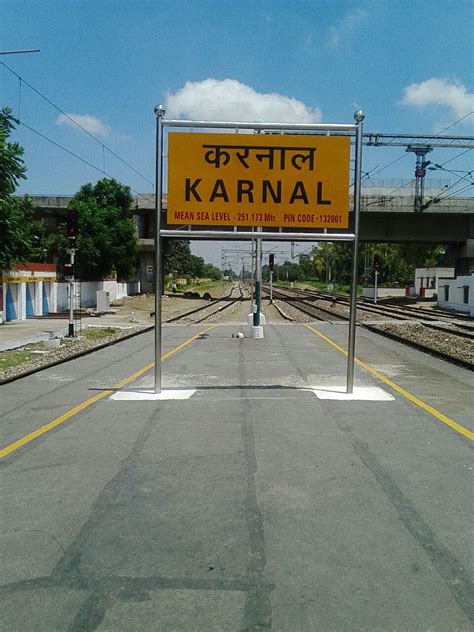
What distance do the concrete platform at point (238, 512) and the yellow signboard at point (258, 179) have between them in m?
2.97

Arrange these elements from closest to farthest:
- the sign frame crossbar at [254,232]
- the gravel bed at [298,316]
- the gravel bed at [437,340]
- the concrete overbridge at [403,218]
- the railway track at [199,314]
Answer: the sign frame crossbar at [254,232], the gravel bed at [437,340], the railway track at [199,314], the gravel bed at [298,316], the concrete overbridge at [403,218]

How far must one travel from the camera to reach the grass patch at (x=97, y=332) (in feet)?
71.6

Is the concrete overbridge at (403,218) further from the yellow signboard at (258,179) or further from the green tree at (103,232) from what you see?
the yellow signboard at (258,179)

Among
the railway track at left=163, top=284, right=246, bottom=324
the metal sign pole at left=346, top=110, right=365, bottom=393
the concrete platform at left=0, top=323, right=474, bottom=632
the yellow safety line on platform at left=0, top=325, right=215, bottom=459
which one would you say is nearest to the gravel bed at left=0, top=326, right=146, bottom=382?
the yellow safety line on platform at left=0, top=325, right=215, bottom=459

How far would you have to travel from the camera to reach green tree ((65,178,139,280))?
4381 centimetres

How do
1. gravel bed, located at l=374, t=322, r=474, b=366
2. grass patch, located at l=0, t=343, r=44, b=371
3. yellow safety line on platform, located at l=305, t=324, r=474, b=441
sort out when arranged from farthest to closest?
gravel bed, located at l=374, t=322, r=474, b=366
grass patch, located at l=0, t=343, r=44, b=371
yellow safety line on platform, located at l=305, t=324, r=474, b=441

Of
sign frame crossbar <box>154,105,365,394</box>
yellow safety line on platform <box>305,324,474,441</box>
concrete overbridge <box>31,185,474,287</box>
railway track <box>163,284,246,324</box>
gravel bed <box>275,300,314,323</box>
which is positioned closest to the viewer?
yellow safety line on platform <box>305,324,474,441</box>

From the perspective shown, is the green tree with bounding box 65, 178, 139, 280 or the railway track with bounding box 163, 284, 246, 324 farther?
the green tree with bounding box 65, 178, 139, 280

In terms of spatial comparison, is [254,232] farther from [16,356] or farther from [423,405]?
[16,356]

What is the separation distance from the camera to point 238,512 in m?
4.68

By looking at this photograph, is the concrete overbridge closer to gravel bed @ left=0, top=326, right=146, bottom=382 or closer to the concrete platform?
gravel bed @ left=0, top=326, right=146, bottom=382

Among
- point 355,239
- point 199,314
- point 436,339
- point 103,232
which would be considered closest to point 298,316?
point 199,314

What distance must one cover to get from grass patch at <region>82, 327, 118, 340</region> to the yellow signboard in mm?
12722

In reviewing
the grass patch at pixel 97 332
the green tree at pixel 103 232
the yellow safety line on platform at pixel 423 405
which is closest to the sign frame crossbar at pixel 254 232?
the yellow safety line on platform at pixel 423 405
